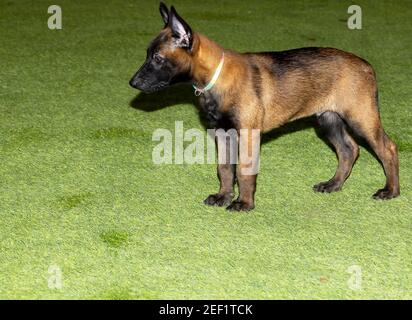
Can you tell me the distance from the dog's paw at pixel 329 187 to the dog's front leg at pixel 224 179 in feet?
2.25

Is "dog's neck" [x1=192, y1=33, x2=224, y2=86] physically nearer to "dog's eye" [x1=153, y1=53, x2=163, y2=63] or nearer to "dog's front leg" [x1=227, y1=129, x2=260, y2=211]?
"dog's eye" [x1=153, y1=53, x2=163, y2=63]

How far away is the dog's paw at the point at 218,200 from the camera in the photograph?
5199mm

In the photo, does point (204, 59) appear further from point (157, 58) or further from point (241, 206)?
point (241, 206)

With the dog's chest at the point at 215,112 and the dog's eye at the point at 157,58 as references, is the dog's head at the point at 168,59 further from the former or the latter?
the dog's chest at the point at 215,112

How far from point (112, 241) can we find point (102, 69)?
3960 millimetres

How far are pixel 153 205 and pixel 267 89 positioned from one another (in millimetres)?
1199

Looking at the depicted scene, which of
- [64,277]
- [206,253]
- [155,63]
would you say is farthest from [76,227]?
[155,63]

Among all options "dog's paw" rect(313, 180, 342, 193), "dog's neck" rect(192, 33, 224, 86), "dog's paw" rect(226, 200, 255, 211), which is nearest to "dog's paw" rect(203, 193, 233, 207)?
"dog's paw" rect(226, 200, 255, 211)

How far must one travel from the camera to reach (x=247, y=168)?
16.3 ft

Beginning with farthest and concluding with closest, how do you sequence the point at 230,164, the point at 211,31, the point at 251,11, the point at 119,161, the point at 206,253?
the point at 251,11 < the point at 211,31 < the point at 119,161 < the point at 230,164 < the point at 206,253

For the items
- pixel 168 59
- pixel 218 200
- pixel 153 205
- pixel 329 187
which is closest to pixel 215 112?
pixel 168 59

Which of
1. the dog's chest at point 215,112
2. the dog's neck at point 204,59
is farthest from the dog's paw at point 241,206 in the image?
the dog's neck at point 204,59

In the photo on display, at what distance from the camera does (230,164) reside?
5180 millimetres
